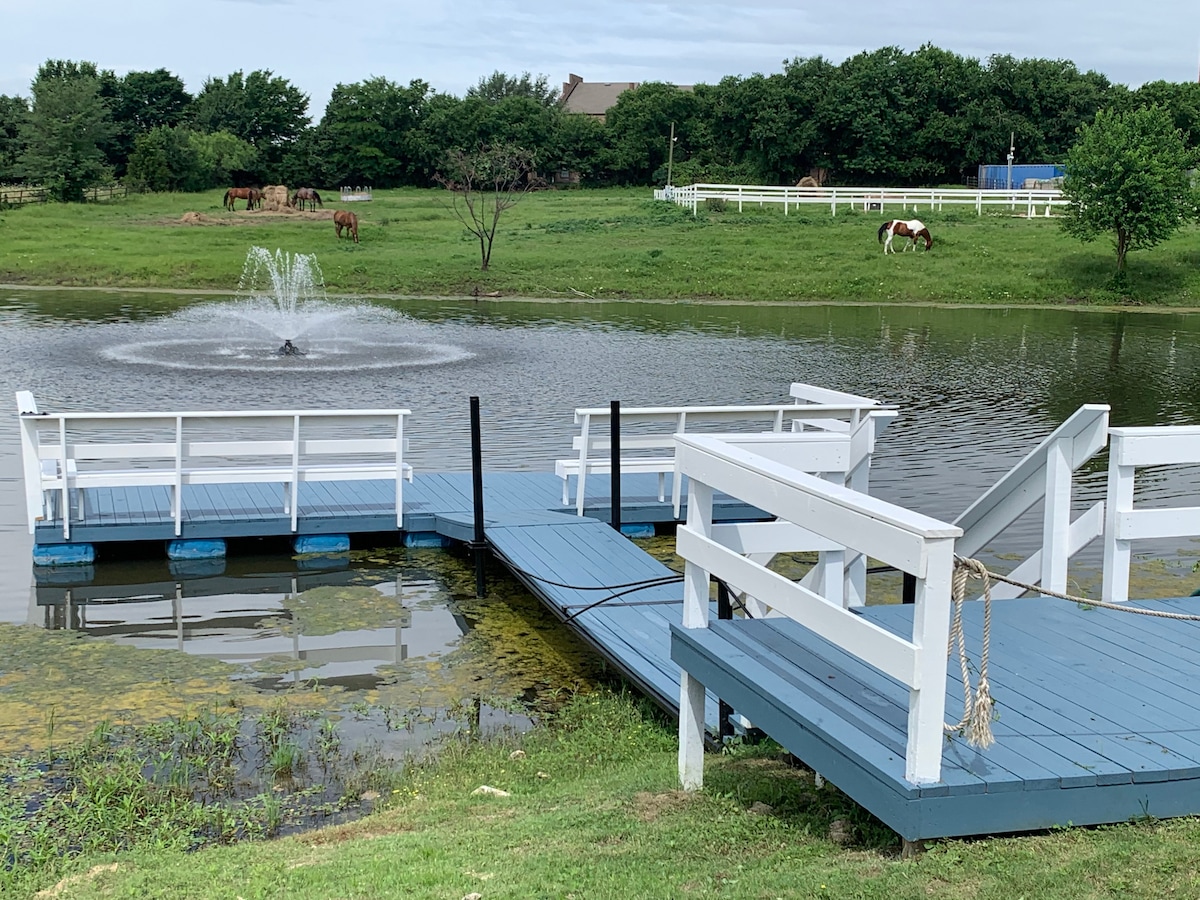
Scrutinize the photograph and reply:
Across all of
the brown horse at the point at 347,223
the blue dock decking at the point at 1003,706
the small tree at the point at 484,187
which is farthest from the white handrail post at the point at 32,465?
the brown horse at the point at 347,223

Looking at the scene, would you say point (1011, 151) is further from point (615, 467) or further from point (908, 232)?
point (615, 467)

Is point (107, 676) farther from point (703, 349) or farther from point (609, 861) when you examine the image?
point (703, 349)

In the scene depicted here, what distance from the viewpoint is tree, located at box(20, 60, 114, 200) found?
2469 inches

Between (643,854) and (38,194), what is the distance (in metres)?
64.3

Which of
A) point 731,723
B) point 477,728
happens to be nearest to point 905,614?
point 731,723

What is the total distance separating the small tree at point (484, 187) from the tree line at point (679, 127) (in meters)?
5.78

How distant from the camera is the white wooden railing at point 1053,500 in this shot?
6.70 metres

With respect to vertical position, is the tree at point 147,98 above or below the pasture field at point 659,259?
above

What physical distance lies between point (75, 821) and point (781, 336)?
994 inches

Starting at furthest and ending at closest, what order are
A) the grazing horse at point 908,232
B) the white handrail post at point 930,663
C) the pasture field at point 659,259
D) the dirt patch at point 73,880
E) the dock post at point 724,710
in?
the grazing horse at point 908,232
the pasture field at point 659,259
the dock post at point 724,710
the dirt patch at point 73,880
the white handrail post at point 930,663

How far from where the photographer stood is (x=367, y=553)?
40.5 ft

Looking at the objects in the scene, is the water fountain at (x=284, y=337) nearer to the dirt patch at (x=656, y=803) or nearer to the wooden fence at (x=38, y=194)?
the dirt patch at (x=656, y=803)

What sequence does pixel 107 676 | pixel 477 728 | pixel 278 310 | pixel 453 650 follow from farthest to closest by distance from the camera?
pixel 278 310
pixel 453 650
pixel 107 676
pixel 477 728

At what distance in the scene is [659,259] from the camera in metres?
41.3
